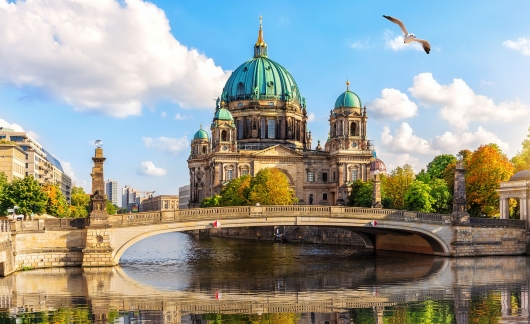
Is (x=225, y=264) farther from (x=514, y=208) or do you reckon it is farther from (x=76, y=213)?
(x=76, y=213)

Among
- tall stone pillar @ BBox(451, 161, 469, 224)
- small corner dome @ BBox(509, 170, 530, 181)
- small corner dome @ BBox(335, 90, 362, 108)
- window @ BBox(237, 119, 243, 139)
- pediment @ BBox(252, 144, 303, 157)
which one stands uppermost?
small corner dome @ BBox(335, 90, 362, 108)

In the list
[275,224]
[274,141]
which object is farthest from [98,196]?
[274,141]

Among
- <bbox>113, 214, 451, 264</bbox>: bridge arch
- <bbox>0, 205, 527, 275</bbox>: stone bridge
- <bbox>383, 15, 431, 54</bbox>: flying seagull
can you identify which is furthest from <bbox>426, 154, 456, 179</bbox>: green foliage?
<bbox>383, 15, 431, 54</bbox>: flying seagull

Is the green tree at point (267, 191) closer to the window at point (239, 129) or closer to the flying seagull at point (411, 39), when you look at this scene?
the window at point (239, 129)

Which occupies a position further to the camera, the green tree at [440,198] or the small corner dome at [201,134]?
the small corner dome at [201,134]

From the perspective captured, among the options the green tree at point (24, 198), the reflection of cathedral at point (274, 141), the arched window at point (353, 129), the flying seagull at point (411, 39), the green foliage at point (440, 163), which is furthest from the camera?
the reflection of cathedral at point (274, 141)

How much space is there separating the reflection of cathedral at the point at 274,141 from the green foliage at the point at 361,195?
9348 millimetres

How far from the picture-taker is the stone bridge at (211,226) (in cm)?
4884

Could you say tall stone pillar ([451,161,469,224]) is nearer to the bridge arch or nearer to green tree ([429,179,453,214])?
the bridge arch

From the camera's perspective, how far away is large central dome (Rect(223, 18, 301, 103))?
14925cm

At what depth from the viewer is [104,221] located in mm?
50219

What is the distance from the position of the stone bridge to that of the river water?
174 centimetres

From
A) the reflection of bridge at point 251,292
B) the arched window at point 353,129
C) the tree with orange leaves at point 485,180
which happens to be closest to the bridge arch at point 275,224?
the reflection of bridge at point 251,292

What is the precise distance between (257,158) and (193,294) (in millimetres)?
100687
